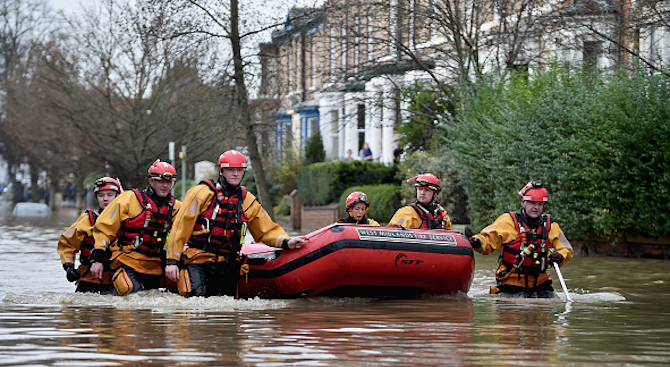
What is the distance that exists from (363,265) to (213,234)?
150cm

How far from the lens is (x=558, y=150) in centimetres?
1716

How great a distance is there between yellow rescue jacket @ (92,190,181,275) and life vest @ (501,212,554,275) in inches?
137

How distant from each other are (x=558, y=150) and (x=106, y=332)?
11.7m

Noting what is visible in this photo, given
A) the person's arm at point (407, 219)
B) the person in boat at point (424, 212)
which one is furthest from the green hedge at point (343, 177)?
the person's arm at point (407, 219)

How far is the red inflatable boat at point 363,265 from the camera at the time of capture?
32.1 feet

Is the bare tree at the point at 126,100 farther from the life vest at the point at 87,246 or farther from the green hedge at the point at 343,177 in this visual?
the life vest at the point at 87,246

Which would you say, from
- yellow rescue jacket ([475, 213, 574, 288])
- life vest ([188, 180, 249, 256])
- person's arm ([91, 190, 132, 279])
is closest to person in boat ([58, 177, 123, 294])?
person's arm ([91, 190, 132, 279])

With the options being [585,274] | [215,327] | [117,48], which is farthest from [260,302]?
[117,48]

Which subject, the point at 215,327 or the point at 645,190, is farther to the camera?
the point at 645,190

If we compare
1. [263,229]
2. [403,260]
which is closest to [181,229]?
[263,229]

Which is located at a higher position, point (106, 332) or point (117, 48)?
point (117, 48)

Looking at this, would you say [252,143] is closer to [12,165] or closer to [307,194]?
[307,194]

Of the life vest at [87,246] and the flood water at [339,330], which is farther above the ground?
the life vest at [87,246]

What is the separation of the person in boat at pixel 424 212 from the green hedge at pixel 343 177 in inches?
685
